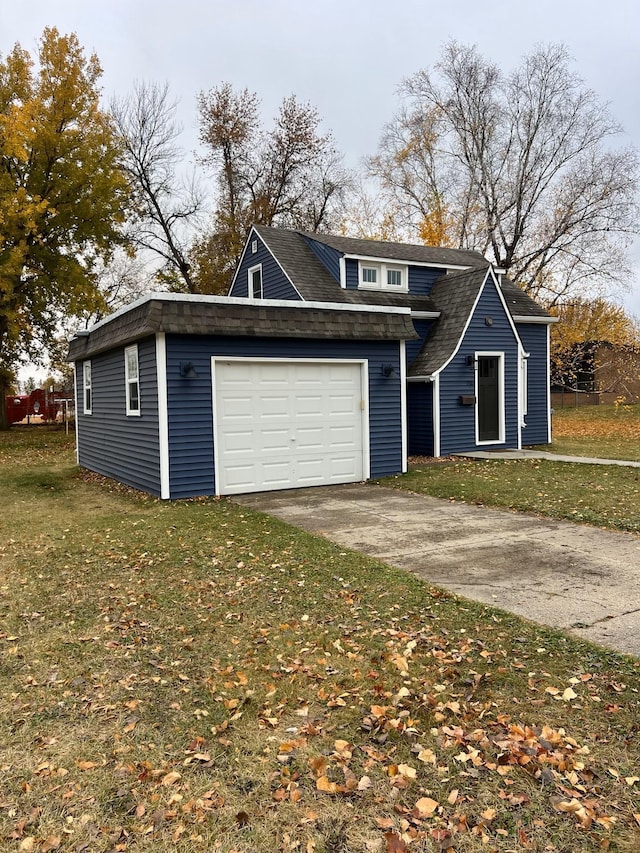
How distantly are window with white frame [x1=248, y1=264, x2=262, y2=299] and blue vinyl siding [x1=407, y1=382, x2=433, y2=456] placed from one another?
646 cm

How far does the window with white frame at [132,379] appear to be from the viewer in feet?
38.3

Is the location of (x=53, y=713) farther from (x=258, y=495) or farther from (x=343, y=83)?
(x=343, y=83)

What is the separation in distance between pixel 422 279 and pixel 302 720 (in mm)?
16578

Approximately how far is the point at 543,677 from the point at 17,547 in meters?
6.34

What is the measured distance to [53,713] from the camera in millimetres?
3623

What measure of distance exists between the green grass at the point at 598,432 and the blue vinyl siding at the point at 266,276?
28.6 feet

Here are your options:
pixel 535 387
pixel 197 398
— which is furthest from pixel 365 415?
pixel 535 387

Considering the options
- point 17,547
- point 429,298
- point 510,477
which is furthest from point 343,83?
point 17,547

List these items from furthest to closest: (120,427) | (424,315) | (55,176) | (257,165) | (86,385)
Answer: (257,165), (55,176), (424,315), (86,385), (120,427)

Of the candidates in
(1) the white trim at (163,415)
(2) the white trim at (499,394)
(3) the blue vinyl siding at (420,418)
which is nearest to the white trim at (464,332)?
(3) the blue vinyl siding at (420,418)

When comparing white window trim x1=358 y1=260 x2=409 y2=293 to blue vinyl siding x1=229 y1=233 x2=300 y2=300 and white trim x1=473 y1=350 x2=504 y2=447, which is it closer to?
blue vinyl siding x1=229 y1=233 x2=300 y2=300

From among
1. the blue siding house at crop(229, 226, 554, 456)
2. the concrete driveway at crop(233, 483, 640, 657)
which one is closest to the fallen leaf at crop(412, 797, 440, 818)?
the concrete driveway at crop(233, 483, 640, 657)

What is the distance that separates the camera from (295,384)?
1165 cm

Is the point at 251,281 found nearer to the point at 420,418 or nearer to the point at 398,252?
the point at 398,252
